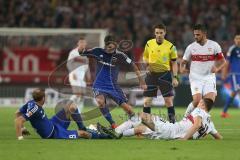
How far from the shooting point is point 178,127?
13.5 meters

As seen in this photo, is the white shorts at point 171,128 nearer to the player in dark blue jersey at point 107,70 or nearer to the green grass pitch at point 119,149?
the green grass pitch at point 119,149

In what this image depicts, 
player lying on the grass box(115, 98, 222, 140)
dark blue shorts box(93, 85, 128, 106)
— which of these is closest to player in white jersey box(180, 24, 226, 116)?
dark blue shorts box(93, 85, 128, 106)

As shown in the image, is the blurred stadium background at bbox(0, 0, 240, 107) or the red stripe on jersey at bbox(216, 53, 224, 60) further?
the blurred stadium background at bbox(0, 0, 240, 107)

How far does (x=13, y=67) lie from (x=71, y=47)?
7.04 feet

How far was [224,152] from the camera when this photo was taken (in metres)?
11.5

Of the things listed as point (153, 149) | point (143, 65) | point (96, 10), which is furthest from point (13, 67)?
point (153, 149)

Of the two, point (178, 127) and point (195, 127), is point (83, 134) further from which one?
point (195, 127)

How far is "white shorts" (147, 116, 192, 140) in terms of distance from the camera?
13.4m

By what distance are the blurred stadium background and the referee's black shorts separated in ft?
22.3

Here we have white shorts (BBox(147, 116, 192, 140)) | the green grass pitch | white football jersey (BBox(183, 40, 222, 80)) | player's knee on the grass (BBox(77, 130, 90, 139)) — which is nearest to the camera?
the green grass pitch

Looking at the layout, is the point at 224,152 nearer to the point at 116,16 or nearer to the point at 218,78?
the point at 218,78

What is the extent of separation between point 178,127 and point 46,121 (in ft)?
7.56

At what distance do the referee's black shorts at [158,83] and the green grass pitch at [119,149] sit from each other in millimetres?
2680

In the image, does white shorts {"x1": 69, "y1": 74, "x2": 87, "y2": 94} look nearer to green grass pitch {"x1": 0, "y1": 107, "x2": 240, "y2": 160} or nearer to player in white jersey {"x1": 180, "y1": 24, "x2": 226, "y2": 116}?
player in white jersey {"x1": 180, "y1": 24, "x2": 226, "y2": 116}
